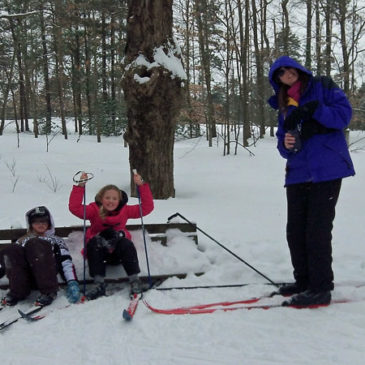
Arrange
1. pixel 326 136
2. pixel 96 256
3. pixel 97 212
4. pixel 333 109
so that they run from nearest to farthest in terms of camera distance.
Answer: pixel 333 109, pixel 326 136, pixel 96 256, pixel 97 212

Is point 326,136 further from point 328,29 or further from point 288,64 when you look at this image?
point 328,29

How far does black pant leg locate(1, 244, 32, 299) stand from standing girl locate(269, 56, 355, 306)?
2266 mm

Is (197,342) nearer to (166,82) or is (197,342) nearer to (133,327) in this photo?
(133,327)

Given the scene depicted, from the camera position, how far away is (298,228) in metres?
3.28

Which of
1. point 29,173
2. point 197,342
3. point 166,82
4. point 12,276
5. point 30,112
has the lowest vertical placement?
point 197,342

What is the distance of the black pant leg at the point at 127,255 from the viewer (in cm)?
372

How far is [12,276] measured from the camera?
3453 millimetres

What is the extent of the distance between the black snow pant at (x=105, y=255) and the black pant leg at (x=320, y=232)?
158 cm

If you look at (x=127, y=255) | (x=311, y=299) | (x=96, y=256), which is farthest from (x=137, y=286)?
(x=311, y=299)

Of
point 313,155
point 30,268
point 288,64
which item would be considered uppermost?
point 288,64

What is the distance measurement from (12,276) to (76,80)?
24953 mm

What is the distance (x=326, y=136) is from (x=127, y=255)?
205cm

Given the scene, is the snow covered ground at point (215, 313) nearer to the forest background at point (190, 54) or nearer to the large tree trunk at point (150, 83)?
the large tree trunk at point (150, 83)

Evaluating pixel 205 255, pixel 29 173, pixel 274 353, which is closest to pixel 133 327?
pixel 274 353
